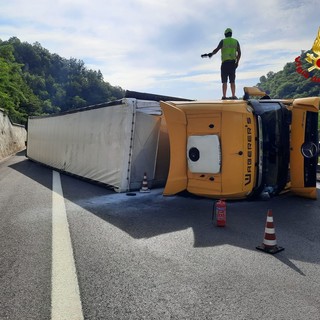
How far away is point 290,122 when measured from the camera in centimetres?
738

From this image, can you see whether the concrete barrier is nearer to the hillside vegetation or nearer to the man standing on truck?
the man standing on truck

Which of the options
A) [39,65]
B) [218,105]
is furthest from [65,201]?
[39,65]

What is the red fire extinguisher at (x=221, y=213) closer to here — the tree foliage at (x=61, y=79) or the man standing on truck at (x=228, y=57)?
the man standing on truck at (x=228, y=57)

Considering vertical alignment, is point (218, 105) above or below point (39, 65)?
below

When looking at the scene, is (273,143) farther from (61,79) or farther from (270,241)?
(61,79)

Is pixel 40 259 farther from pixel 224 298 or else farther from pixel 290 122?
pixel 290 122

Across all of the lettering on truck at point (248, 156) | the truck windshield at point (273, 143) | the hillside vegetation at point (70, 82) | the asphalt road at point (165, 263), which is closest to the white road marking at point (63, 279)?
the asphalt road at point (165, 263)

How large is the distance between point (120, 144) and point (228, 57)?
402cm

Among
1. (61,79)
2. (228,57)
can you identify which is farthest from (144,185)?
(61,79)

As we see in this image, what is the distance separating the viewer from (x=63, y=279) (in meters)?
3.21

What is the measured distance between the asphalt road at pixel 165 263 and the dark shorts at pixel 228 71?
4129mm

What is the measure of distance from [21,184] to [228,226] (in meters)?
7.43

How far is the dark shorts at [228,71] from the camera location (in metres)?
8.88

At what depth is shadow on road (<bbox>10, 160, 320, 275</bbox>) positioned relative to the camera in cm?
446
